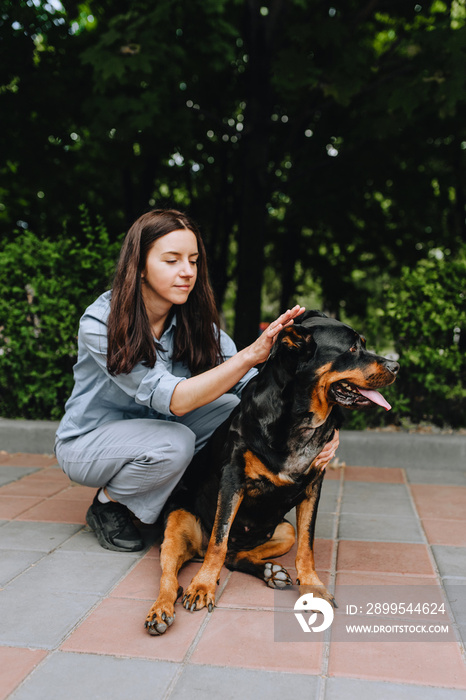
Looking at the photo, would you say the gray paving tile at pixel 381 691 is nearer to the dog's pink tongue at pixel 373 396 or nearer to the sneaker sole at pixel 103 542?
the dog's pink tongue at pixel 373 396

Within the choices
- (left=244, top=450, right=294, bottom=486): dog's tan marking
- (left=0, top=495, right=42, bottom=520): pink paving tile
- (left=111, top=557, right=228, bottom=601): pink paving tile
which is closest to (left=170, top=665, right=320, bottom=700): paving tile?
(left=111, top=557, right=228, bottom=601): pink paving tile

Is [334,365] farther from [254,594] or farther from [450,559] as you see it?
[450,559]

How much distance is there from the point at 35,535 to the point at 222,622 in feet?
4.85

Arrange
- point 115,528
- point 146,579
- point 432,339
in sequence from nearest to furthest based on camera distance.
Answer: point 146,579 → point 115,528 → point 432,339

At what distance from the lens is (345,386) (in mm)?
2645

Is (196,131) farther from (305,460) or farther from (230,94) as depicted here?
(305,460)

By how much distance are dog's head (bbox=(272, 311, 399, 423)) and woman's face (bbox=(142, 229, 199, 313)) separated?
721 mm

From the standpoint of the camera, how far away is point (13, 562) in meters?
3.15

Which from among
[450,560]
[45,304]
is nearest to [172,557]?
[450,560]

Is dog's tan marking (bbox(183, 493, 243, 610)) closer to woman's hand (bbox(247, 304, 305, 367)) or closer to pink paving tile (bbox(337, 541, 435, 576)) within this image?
woman's hand (bbox(247, 304, 305, 367))

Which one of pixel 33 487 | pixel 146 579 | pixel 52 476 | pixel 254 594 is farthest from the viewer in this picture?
pixel 52 476

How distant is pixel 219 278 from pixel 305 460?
857 cm

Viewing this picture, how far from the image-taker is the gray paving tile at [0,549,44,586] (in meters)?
2.99

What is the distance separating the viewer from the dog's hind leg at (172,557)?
8.04 feet
